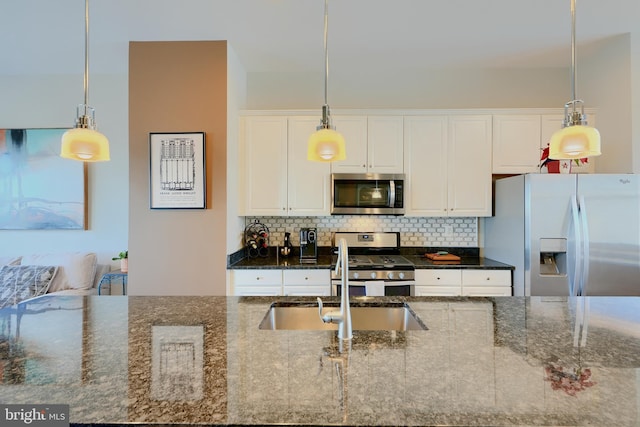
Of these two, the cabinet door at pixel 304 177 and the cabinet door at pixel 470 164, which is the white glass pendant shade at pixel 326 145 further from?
the cabinet door at pixel 470 164

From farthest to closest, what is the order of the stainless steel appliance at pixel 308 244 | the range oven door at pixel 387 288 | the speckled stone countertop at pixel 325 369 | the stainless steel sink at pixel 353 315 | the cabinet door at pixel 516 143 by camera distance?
the stainless steel appliance at pixel 308 244
the cabinet door at pixel 516 143
the range oven door at pixel 387 288
the stainless steel sink at pixel 353 315
the speckled stone countertop at pixel 325 369

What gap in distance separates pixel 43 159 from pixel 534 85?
5158mm

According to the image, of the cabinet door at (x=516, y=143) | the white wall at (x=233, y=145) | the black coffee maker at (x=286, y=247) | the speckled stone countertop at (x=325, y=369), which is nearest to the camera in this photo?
the speckled stone countertop at (x=325, y=369)

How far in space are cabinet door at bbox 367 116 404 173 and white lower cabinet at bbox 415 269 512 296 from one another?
101 cm

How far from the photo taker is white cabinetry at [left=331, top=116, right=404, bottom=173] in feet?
10.3

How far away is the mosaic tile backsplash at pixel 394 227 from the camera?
3.44m

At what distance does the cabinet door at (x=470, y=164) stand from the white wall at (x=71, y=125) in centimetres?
331

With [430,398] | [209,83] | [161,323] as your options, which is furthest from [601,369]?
[209,83]

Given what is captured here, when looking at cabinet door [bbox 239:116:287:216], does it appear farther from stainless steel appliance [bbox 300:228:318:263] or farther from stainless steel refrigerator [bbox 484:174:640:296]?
stainless steel refrigerator [bbox 484:174:640:296]

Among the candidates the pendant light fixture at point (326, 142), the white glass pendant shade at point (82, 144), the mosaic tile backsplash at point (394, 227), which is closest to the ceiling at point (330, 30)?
the pendant light fixture at point (326, 142)

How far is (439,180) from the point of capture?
10.3ft

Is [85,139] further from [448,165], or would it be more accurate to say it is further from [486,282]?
[486,282]

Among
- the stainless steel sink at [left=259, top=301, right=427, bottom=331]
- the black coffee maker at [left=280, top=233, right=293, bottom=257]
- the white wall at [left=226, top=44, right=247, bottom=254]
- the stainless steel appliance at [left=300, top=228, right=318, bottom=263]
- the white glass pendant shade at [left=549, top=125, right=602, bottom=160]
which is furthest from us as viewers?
the black coffee maker at [left=280, top=233, right=293, bottom=257]

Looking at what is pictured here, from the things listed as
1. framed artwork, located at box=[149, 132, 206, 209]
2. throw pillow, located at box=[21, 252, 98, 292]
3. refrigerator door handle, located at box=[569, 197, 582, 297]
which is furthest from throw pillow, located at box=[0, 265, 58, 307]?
refrigerator door handle, located at box=[569, 197, 582, 297]
